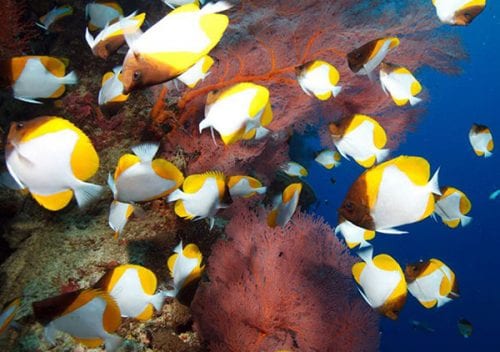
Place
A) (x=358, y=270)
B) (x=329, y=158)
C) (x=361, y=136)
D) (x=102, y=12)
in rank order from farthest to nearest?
(x=329, y=158) → (x=102, y=12) → (x=361, y=136) → (x=358, y=270)

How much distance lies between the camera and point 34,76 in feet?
8.09

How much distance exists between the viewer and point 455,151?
78062 mm

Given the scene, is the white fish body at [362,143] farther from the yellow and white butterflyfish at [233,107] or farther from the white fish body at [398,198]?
the white fish body at [398,198]

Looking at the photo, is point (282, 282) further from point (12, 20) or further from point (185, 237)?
point (12, 20)

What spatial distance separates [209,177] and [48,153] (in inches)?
46.6

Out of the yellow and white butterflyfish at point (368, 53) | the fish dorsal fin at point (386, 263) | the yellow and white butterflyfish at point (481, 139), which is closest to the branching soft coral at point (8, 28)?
the yellow and white butterflyfish at point (368, 53)

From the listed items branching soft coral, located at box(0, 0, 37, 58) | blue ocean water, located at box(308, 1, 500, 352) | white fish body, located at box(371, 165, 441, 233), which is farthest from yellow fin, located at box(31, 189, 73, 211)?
blue ocean water, located at box(308, 1, 500, 352)

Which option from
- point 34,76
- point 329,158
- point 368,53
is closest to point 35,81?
point 34,76

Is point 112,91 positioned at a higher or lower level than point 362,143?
higher

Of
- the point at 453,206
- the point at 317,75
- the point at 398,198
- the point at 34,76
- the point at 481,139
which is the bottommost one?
the point at 481,139

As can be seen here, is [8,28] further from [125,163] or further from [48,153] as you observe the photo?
[48,153]

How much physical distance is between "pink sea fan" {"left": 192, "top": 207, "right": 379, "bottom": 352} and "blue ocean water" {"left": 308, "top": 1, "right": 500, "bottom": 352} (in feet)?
62.6

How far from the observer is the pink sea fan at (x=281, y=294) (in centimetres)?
333

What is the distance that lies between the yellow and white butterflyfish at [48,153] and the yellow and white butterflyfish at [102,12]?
2483 millimetres
